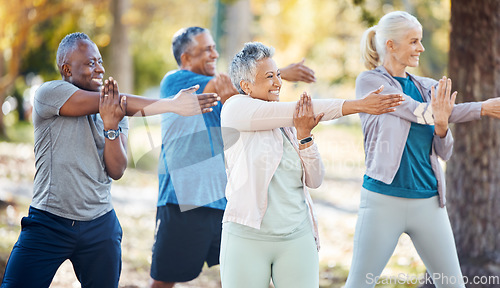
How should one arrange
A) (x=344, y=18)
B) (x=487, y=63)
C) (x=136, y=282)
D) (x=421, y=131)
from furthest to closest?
(x=344, y=18) < (x=136, y=282) < (x=487, y=63) < (x=421, y=131)

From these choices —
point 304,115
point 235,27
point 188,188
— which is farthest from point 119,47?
point 304,115

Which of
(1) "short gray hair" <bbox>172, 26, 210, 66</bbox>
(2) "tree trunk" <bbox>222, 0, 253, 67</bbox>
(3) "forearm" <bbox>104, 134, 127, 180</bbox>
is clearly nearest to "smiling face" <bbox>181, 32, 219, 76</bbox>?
(1) "short gray hair" <bbox>172, 26, 210, 66</bbox>

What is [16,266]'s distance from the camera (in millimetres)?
3059

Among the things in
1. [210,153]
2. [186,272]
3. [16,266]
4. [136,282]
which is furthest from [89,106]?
[136,282]

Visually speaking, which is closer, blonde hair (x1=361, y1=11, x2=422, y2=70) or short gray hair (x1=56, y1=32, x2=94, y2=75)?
short gray hair (x1=56, y1=32, x2=94, y2=75)

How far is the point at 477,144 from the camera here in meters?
5.13

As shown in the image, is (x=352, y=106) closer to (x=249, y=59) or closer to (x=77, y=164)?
(x=249, y=59)

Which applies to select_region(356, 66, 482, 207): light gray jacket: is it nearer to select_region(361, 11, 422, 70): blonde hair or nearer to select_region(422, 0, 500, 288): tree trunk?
select_region(361, 11, 422, 70): blonde hair

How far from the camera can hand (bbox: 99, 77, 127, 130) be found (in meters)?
3.06

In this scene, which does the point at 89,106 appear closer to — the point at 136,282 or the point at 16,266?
the point at 16,266

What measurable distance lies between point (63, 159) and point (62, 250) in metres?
0.47

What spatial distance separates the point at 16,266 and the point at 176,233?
51.5 inches

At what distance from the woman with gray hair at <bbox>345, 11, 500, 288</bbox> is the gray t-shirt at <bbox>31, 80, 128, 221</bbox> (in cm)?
163

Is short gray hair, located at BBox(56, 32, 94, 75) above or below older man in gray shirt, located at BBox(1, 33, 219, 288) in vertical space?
above
